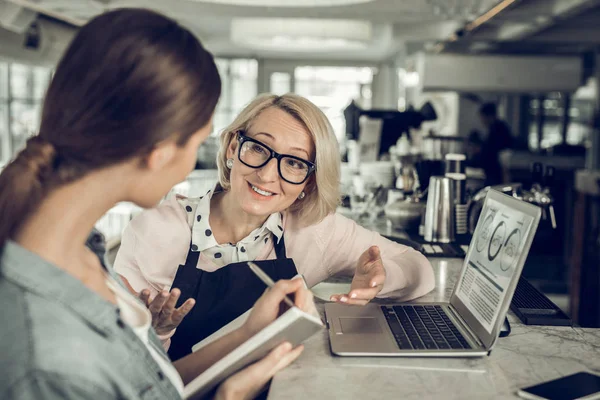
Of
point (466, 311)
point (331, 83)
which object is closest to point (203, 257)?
point (466, 311)

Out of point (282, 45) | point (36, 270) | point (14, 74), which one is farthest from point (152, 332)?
point (14, 74)

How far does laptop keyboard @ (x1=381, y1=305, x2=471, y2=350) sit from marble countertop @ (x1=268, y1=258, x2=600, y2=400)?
57 mm

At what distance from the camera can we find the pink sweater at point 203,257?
5.93 feet

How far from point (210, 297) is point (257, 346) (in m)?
→ 0.58

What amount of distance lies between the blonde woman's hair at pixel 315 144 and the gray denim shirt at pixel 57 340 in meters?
1.03

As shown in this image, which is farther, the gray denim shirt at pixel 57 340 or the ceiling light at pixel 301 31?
the ceiling light at pixel 301 31

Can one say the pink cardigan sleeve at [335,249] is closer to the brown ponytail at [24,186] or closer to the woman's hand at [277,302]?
the woman's hand at [277,302]

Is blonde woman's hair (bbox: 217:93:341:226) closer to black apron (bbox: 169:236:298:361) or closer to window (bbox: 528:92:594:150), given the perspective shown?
black apron (bbox: 169:236:298:361)

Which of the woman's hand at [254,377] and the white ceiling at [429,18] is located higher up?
the white ceiling at [429,18]

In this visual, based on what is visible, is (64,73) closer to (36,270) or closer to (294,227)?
(36,270)

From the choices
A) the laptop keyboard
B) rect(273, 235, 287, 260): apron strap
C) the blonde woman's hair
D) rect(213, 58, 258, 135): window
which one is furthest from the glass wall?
the laptop keyboard

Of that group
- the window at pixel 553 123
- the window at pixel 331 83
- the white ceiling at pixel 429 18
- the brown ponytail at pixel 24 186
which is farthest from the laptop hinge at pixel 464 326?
the window at pixel 331 83

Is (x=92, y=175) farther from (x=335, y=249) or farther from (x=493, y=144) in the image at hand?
(x=493, y=144)

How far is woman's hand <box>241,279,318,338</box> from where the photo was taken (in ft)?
4.05
